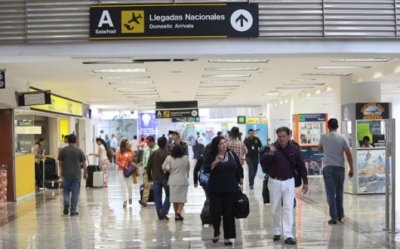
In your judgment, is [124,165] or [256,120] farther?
[256,120]

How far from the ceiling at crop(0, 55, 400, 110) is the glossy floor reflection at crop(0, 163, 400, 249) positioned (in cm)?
279

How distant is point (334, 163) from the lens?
922 centimetres

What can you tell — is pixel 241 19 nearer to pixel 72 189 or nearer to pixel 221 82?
pixel 72 189

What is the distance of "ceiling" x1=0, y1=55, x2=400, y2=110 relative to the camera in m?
11.8

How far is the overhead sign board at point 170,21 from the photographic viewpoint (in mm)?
8500

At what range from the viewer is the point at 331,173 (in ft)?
30.3

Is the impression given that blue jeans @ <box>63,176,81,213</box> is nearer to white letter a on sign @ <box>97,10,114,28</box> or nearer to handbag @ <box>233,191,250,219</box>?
white letter a on sign @ <box>97,10,114,28</box>

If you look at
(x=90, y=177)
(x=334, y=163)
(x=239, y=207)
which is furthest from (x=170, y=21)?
(x=90, y=177)

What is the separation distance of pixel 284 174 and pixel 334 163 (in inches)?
72.8

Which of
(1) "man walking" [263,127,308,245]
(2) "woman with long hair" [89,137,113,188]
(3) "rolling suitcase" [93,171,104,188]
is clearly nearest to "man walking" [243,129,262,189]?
(2) "woman with long hair" [89,137,113,188]

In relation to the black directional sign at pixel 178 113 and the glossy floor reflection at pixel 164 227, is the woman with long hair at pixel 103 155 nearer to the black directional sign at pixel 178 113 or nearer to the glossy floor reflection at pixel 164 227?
the glossy floor reflection at pixel 164 227

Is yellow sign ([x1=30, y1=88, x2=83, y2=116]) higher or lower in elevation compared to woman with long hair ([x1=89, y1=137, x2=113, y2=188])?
higher

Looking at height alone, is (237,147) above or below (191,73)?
below

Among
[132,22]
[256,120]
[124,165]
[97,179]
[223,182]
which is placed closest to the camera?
[223,182]
